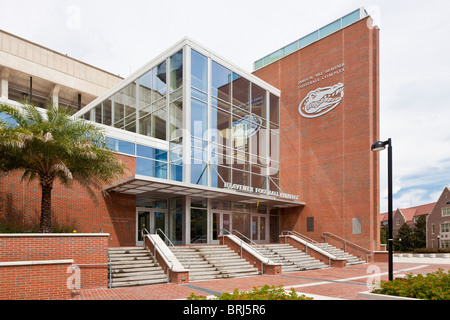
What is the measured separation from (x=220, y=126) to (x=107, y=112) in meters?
10.7

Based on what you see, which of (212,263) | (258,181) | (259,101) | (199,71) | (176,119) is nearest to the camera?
(212,263)

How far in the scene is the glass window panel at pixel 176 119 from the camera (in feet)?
77.8

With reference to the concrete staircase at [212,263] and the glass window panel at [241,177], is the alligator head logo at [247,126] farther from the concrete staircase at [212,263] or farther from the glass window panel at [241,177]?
the concrete staircase at [212,263]

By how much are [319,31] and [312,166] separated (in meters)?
11.6

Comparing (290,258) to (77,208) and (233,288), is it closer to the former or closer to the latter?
(233,288)

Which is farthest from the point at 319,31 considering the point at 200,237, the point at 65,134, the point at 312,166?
the point at 65,134

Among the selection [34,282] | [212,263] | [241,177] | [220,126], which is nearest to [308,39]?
[220,126]

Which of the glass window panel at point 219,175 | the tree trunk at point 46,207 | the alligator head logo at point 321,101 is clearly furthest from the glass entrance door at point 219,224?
the tree trunk at point 46,207

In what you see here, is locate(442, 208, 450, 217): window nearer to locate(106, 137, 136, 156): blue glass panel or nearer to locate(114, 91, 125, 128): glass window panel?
locate(114, 91, 125, 128): glass window panel

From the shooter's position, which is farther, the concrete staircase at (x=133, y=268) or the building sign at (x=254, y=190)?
the building sign at (x=254, y=190)

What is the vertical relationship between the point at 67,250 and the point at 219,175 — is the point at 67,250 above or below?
below

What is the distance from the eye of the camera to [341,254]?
25094mm

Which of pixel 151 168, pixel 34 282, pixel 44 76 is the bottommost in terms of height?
pixel 34 282

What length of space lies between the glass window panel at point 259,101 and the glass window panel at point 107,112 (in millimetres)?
11991
